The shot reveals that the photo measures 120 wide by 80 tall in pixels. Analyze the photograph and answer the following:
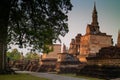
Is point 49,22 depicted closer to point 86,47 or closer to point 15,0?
point 15,0

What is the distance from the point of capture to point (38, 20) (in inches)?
749

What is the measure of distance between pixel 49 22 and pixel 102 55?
11.8 meters

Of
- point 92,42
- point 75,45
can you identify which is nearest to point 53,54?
point 75,45

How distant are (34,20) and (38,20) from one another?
1.04 ft

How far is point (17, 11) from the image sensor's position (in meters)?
18.3

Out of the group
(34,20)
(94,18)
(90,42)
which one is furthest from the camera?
(94,18)

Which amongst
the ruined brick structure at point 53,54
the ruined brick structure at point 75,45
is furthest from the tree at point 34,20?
the ruined brick structure at point 75,45

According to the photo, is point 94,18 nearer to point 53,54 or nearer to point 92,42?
point 92,42

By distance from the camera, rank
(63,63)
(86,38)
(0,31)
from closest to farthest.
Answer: (0,31) → (63,63) → (86,38)

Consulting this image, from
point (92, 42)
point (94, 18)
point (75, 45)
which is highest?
point (94, 18)

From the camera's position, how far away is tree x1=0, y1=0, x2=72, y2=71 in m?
17.8

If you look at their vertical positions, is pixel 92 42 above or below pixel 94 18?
below

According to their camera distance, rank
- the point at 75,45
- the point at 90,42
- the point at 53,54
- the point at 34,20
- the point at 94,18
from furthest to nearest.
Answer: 1. the point at 94,18
2. the point at 75,45
3. the point at 90,42
4. the point at 53,54
5. the point at 34,20

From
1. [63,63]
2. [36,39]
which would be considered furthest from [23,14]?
[63,63]
